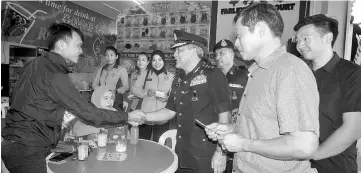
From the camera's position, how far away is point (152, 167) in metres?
1.86

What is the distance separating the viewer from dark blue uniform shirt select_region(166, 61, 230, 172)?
2.20 meters

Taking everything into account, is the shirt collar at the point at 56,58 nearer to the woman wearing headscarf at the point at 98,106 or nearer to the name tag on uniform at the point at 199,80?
the name tag on uniform at the point at 199,80

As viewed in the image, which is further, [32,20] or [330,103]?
[32,20]

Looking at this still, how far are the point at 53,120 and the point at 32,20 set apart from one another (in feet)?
17.0

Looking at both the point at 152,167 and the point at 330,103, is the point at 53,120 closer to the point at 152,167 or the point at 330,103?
the point at 152,167

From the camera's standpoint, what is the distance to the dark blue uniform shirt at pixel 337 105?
1.58 metres

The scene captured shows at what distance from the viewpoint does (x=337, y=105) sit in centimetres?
162

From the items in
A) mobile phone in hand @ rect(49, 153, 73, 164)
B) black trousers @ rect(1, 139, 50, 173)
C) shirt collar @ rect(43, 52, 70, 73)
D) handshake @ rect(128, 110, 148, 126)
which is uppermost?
shirt collar @ rect(43, 52, 70, 73)

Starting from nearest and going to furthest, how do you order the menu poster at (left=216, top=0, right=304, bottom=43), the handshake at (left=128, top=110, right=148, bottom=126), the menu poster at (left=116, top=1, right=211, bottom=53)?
the handshake at (left=128, top=110, right=148, bottom=126), the menu poster at (left=216, top=0, right=304, bottom=43), the menu poster at (left=116, top=1, right=211, bottom=53)

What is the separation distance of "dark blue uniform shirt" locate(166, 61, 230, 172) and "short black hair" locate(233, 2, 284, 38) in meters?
1.03

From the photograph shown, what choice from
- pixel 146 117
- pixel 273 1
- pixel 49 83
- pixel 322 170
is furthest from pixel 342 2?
pixel 49 83

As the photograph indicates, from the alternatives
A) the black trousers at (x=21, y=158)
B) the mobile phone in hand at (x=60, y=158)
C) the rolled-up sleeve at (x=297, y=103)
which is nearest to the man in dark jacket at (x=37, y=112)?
the black trousers at (x=21, y=158)

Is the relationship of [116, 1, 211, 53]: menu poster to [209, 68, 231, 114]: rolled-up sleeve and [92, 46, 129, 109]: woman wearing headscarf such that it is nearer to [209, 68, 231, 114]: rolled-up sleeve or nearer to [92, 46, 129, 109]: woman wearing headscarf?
[92, 46, 129, 109]: woman wearing headscarf

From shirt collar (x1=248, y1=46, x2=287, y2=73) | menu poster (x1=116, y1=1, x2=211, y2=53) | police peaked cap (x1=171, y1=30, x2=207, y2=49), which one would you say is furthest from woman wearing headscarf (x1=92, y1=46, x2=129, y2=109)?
shirt collar (x1=248, y1=46, x2=287, y2=73)
